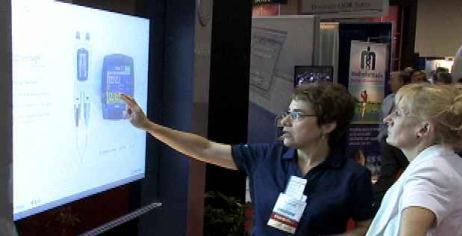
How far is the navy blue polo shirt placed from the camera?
2.18 m

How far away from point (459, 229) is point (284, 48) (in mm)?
4090

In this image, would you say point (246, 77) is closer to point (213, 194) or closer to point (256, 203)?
point (213, 194)

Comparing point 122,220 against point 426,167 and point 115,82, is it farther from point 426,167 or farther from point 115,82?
point 426,167

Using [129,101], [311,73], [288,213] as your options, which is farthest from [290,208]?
[311,73]

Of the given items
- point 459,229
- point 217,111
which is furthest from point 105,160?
point 217,111

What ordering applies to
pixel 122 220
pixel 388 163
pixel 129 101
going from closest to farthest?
pixel 129 101
pixel 122 220
pixel 388 163

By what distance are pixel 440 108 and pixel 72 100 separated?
126cm

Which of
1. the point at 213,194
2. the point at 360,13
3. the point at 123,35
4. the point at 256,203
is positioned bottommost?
the point at 213,194

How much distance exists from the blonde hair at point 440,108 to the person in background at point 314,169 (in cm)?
43

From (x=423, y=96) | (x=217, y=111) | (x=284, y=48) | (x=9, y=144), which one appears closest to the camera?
(x=9, y=144)

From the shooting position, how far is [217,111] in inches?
173

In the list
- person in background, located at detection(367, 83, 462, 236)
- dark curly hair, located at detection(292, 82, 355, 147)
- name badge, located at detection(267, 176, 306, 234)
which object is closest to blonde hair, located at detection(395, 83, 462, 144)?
person in background, located at detection(367, 83, 462, 236)

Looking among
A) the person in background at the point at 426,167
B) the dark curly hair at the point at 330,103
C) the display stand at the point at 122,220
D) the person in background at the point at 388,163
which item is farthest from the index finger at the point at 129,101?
the person in background at the point at 388,163

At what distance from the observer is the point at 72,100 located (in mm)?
2193
